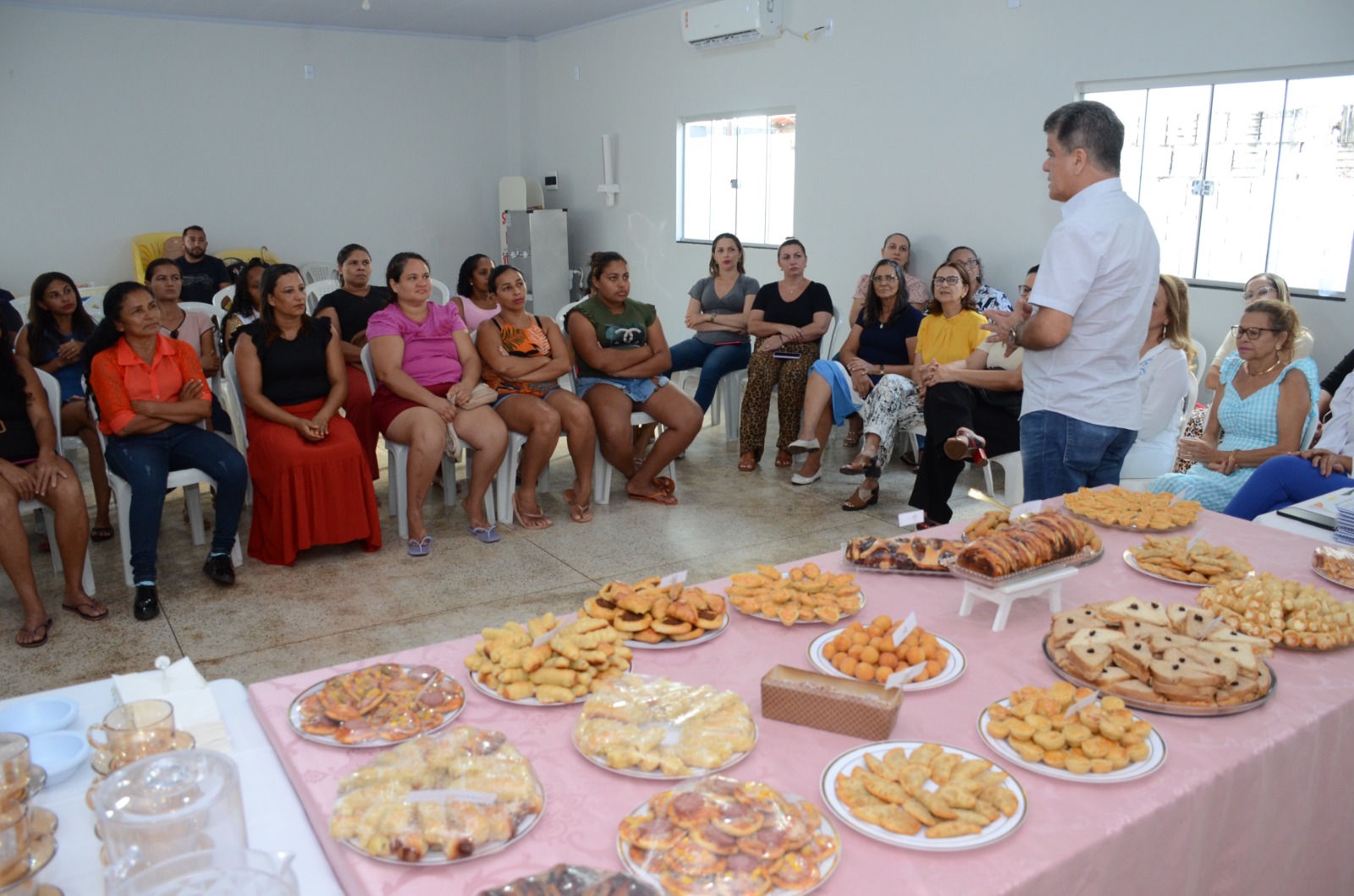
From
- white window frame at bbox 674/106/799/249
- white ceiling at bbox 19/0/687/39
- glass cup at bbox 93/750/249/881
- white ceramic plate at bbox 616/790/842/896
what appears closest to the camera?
glass cup at bbox 93/750/249/881

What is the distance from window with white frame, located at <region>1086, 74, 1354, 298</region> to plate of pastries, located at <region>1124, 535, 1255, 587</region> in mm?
3324

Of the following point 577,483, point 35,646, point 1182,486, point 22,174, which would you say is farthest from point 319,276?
point 1182,486

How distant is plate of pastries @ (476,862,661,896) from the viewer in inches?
40.9

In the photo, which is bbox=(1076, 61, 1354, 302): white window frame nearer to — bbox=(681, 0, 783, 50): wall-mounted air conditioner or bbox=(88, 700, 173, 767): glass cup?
bbox=(681, 0, 783, 50): wall-mounted air conditioner

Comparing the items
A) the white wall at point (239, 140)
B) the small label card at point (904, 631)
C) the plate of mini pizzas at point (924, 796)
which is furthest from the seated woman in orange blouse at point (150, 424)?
the white wall at point (239, 140)

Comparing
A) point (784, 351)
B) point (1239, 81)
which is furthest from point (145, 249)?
point (1239, 81)

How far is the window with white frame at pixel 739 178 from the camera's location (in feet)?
25.6

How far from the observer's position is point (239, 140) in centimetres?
916

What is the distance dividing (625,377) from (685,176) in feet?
14.9

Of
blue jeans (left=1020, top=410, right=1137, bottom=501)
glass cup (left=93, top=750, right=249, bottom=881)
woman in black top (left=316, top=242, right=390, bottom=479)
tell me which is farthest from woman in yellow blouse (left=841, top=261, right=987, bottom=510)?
glass cup (left=93, top=750, right=249, bottom=881)

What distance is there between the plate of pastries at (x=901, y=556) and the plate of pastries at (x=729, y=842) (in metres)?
0.89

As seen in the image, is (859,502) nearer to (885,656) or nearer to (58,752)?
(885,656)

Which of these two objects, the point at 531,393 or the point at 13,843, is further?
the point at 531,393

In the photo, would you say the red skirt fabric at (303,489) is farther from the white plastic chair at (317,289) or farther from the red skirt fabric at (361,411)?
the white plastic chair at (317,289)
